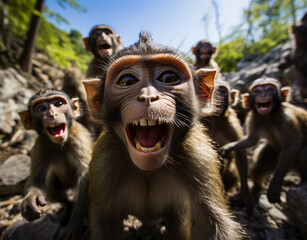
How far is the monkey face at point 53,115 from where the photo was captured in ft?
10.5

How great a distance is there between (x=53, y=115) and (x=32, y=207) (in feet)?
4.19

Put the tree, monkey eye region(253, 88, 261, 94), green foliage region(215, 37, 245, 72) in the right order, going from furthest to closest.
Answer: green foliage region(215, 37, 245, 72), the tree, monkey eye region(253, 88, 261, 94)

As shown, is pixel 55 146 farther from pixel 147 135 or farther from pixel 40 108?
pixel 147 135

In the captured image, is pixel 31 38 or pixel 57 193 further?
pixel 31 38

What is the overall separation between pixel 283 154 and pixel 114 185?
3109 mm

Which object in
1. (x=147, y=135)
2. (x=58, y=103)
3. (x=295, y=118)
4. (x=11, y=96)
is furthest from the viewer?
(x=11, y=96)

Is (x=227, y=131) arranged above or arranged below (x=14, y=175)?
above

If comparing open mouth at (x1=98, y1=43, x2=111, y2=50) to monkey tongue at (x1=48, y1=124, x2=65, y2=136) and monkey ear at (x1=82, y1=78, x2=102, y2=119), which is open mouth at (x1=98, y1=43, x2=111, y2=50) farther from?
monkey ear at (x1=82, y1=78, x2=102, y2=119)

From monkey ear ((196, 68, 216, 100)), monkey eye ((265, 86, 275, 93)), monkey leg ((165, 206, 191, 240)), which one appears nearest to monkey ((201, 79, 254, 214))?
monkey eye ((265, 86, 275, 93))

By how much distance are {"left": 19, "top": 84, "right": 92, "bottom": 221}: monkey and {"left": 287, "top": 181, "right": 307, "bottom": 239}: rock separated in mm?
3173

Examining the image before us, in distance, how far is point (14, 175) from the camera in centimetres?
448

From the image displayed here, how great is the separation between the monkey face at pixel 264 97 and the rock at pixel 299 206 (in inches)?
57.3

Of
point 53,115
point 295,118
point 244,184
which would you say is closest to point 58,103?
point 53,115

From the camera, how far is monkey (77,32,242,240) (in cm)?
186
